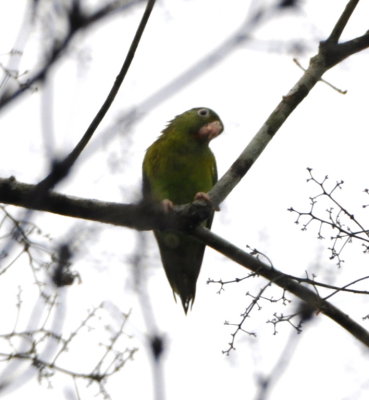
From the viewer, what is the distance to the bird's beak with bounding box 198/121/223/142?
7.78 meters

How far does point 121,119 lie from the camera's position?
2.49m

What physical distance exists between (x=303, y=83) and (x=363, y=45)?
2.42 ft

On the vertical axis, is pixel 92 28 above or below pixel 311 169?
below

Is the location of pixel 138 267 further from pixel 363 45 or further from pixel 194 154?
pixel 194 154

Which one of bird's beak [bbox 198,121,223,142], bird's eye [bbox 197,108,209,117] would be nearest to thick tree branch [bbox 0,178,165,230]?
bird's beak [bbox 198,121,223,142]

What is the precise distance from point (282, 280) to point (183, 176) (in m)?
2.88

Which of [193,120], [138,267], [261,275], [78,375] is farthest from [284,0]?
[193,120]

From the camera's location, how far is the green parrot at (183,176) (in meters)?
7.49

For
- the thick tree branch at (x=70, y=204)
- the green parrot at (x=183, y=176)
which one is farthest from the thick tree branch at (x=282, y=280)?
the green parrot at (x=183, y=176)

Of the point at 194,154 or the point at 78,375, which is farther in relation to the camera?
the point at 194,154

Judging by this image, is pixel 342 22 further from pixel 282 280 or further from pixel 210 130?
pixel 210 130

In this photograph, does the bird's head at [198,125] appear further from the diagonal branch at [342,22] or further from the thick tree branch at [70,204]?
the thick tree branch at [70,204]

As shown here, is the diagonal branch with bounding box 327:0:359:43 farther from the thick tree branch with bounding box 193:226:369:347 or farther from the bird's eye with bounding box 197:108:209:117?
the bird's eye with bounding box 197:108:209:117

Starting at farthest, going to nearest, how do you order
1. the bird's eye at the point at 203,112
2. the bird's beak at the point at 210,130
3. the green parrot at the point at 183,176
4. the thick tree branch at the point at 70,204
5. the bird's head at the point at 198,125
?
1. the bird's eye at the point at 203,112
2. the bird's head at the point at 198,125
3. the bird's beak at the point at 210,130
4. the green parrot at the point at 183,176
5. the thick tree branch at the point at 70,204
